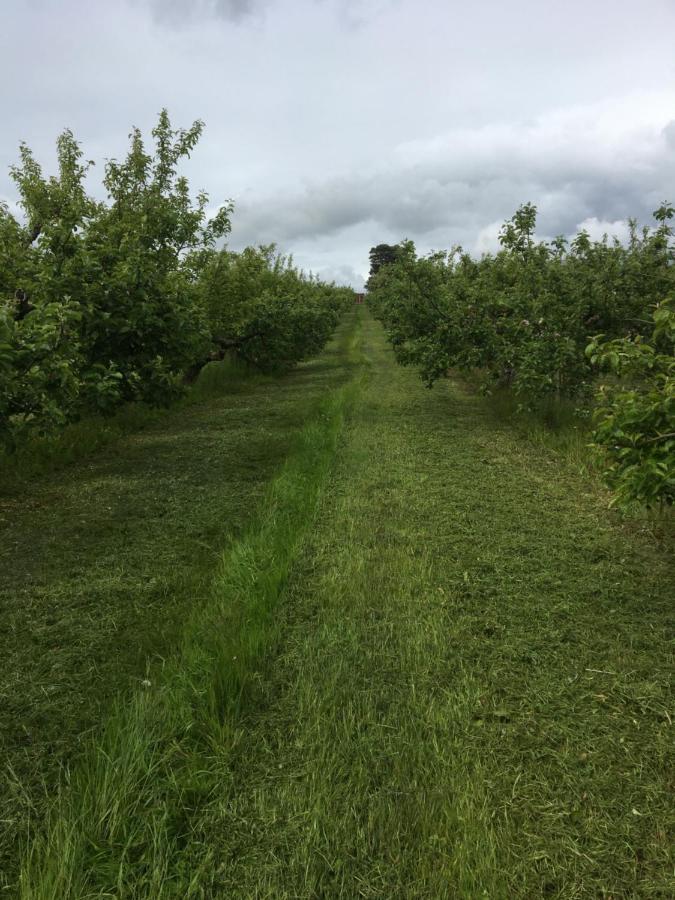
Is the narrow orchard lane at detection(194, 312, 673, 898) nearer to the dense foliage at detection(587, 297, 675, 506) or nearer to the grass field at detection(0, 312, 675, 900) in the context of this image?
the grass field at detection(0, 312, 675, 900)

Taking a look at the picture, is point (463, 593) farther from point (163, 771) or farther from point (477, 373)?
point (477, 373)

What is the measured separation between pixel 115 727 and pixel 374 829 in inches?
57.6

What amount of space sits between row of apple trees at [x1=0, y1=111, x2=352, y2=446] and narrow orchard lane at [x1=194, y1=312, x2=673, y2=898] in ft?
12.3

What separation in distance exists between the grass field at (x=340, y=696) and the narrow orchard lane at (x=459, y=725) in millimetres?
12

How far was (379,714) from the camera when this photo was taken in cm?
280

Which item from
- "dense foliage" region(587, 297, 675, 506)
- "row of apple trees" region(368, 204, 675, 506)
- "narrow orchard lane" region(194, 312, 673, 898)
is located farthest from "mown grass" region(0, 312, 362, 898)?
"row of apple trees" region(368, 204, 675, 506)

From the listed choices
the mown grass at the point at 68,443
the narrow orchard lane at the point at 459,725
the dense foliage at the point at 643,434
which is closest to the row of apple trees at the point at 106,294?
the mown grass at the point at 68,443

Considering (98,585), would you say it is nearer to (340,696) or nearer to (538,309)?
(340,696)

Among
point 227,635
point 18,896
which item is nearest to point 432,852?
point 18,896

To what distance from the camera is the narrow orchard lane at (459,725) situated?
6.61ft

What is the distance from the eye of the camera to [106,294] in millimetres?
7520

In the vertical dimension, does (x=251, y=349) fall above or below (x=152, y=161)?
below

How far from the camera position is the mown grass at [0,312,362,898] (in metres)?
2.59

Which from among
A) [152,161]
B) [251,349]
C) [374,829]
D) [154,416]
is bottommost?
[374,829]
